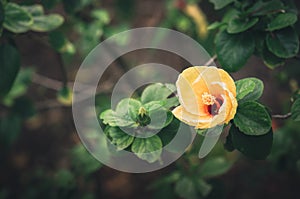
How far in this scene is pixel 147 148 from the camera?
29.8 inches

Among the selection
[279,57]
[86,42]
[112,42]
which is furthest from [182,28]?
[279,57]

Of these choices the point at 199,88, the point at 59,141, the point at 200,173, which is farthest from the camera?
the point at 59,141

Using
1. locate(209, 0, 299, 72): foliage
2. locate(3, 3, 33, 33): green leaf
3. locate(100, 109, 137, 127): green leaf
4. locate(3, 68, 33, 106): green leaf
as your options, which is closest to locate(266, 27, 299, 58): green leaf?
locate(209, 0, 299, 72): foliage

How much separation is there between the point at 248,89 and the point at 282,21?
21 cm

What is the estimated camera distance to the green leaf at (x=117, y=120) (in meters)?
0.76

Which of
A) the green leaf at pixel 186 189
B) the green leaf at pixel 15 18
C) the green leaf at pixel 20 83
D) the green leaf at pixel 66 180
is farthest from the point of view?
the green leaf at pixel 20 83

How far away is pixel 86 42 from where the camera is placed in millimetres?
1359

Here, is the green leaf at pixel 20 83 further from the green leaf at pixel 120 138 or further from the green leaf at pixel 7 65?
the green leaf at pixel 120 138

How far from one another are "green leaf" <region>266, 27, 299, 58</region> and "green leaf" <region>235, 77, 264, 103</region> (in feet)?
0.43

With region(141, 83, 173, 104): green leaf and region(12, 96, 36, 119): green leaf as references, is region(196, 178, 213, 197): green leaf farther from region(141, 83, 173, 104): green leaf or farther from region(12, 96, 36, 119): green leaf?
region(12, 96, 36, 119): green leaf

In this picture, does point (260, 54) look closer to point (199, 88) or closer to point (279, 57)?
point (279, 57)

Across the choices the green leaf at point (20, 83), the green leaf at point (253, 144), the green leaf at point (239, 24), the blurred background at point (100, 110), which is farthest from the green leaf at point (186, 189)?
the green leaf at point (20, 83)

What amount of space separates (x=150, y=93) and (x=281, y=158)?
554 mm

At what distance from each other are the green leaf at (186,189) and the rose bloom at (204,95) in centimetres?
44
